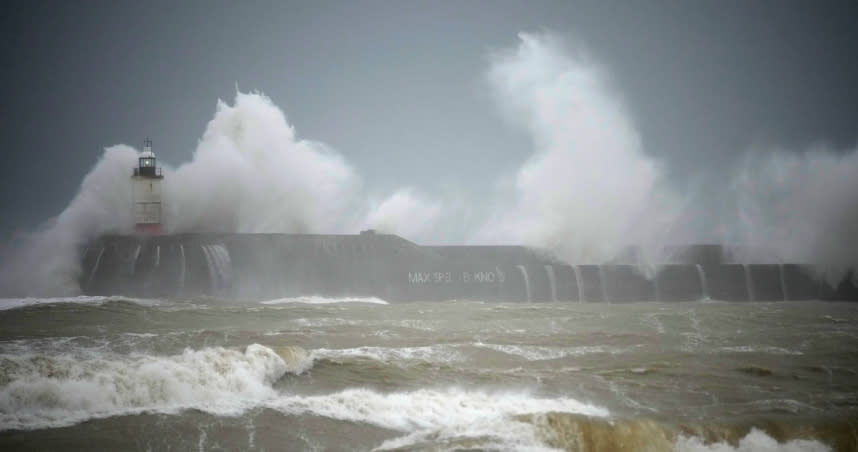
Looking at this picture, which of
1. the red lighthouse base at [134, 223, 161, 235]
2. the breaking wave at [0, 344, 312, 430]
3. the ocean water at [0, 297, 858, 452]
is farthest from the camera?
the red lighthouse base at [134, 223, 161, 235]

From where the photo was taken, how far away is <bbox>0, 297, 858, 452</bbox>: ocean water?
26.2ft

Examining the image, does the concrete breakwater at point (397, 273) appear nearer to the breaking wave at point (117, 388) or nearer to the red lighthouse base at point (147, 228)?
the red lighthouse base at point (147, 228)

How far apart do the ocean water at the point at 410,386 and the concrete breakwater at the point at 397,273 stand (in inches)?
317

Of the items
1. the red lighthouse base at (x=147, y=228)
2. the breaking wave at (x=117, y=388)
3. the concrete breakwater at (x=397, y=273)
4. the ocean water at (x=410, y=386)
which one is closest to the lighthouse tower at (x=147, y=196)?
the red lighthouse base at (x=147, y=228)

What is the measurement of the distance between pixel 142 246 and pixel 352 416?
20831mm

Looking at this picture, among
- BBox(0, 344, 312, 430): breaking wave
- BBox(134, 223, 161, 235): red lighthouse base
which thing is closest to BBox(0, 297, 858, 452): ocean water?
BBox(0, 344, 312, 430): breaking wave

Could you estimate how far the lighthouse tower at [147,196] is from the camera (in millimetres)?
30906

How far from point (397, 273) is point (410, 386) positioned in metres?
19.6

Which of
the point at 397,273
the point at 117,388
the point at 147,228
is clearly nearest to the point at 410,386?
the point at 117,388

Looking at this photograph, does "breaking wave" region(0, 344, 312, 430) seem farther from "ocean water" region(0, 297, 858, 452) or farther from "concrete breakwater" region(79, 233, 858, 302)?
"concrete breakwater" region(79, 233, 858, 302)

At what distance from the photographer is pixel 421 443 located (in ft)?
25.3

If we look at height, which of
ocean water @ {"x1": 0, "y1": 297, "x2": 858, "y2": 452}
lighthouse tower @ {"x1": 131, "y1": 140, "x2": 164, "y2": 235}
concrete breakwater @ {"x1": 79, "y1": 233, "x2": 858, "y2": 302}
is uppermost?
lighthouse tower @ {"x1": 131, "y1": 140, "x2": 164, "y2": 235}

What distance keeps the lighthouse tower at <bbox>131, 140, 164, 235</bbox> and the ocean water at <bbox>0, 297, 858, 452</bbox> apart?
12766 mm

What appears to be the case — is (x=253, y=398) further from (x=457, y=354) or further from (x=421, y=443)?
(x=457, y=354)
